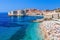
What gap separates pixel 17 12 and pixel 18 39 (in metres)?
69.5

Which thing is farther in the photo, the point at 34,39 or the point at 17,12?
the point at 17,12

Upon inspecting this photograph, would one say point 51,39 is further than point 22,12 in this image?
No

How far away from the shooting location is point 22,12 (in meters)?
83.5

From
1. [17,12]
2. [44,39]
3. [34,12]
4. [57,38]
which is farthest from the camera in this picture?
[34,12]

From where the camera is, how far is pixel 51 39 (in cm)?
1127

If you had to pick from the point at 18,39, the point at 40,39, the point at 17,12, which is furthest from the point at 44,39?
the point at 17,12

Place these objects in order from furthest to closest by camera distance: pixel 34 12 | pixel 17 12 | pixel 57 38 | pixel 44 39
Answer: pixel 34 12 → pixel 17 12 → pixel 44 39 → pixel 57 38

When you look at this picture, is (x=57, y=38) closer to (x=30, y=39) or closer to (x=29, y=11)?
(x=30, y=39)

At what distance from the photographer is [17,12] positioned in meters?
82.9

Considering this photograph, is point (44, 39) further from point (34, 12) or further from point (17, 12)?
point (34, 12)

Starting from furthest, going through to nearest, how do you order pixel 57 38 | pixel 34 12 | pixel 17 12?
pixel 34 12 < pixel 17 12 < pixel 57 38

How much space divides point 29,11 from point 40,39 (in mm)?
78656

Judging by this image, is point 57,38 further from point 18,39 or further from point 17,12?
point 17,12

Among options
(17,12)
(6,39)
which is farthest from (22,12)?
(6,39)
